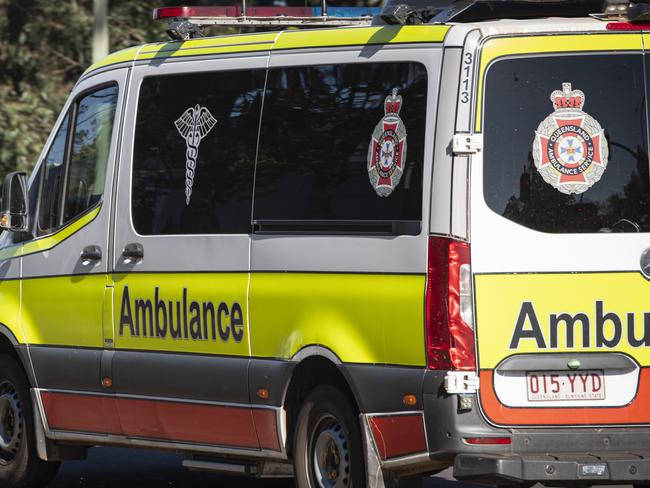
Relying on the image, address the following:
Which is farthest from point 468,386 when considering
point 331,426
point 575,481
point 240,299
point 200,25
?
point 200,25

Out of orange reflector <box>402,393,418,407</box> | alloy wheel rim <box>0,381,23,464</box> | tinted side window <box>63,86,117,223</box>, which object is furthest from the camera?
alloy wheel rim <box>0,381,23,464</box>

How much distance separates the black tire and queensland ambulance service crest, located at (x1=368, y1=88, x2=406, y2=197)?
3193mm

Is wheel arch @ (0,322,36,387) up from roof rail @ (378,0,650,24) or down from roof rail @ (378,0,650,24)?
down

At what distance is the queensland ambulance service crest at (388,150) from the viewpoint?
731cm

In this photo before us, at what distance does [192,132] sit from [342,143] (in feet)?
4.01

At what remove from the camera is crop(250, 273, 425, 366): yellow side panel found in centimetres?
713

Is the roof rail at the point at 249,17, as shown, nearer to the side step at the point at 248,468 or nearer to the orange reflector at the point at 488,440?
the side step at the point at 248,468

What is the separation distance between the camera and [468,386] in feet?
22.7

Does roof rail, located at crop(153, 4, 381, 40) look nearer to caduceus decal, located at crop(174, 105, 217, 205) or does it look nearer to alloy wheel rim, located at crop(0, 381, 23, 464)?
caduceus decal, located at crop(174, 105, 217, 205)

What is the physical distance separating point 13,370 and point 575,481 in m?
4.04

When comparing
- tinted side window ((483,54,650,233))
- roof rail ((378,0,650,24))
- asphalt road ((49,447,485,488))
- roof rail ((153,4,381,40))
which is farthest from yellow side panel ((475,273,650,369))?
asphalt road ((49,447,485,488))

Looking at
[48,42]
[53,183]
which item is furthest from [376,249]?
[48,42]

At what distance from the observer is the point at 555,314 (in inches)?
276

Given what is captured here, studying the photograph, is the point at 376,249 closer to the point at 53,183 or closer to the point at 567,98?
the point at 567,98
